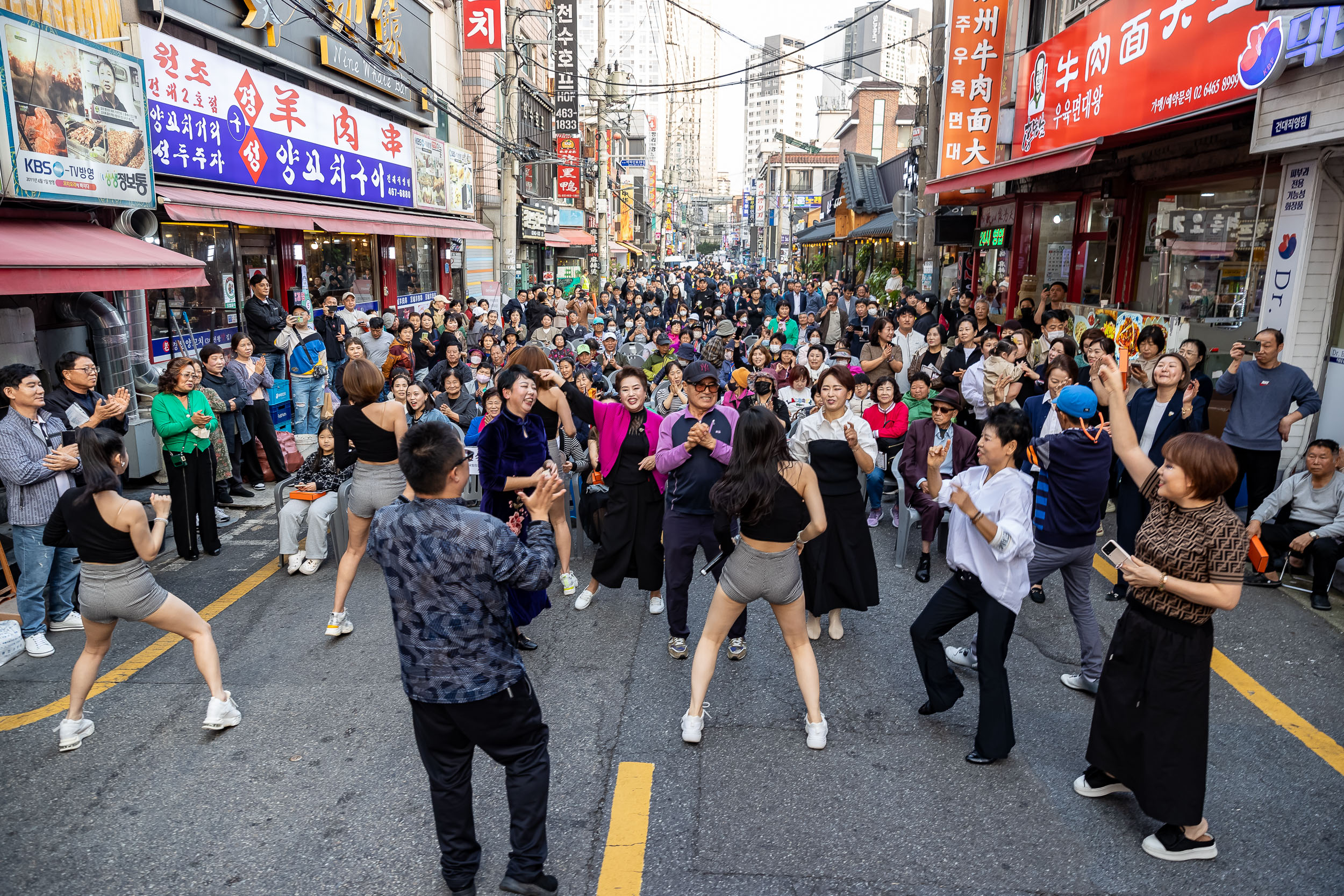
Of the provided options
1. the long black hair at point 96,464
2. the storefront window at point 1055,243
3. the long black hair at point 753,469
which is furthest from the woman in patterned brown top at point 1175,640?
the storefront window at point 1055,243

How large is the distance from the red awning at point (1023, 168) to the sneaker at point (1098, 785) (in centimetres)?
787

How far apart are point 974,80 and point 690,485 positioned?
40.6ft

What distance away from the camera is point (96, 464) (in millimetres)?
4227

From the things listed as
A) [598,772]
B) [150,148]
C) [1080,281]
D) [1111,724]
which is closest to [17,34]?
[150,148]

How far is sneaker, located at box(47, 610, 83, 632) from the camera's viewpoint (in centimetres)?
573

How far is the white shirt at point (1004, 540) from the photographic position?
3.95 m

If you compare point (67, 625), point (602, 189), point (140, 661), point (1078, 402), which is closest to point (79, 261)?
point (67, 625)

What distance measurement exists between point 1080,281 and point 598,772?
1331 centimetres

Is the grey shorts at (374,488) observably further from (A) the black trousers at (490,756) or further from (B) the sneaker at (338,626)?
(A) the black trousers at (490,756)

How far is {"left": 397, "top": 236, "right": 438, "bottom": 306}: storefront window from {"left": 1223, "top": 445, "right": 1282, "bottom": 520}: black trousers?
674 inches

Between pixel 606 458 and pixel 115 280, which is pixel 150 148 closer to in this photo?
pixel 115 280

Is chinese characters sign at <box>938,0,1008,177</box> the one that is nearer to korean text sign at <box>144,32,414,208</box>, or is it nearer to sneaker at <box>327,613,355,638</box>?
korean text sign at <box>144,32,414,208</box>

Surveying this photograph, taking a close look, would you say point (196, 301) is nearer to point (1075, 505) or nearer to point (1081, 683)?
point (1075, 505)

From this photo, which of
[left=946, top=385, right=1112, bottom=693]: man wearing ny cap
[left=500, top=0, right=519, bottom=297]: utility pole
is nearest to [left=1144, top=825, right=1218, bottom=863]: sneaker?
[left=946, top=385, right=1112, bottom=693]: man wearing ny cap
